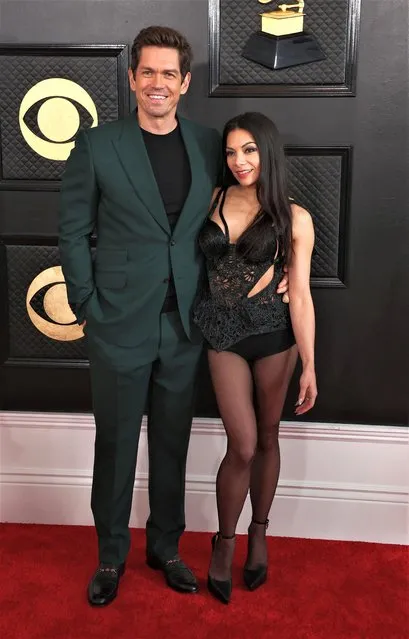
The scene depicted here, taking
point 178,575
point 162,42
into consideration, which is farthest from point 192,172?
point 178,575

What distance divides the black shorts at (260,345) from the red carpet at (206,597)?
863mm

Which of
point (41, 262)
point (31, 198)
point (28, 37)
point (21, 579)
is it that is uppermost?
point (28, 37)

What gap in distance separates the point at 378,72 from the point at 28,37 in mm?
1297

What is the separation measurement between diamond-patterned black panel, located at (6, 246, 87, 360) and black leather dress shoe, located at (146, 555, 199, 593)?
2.85 ft

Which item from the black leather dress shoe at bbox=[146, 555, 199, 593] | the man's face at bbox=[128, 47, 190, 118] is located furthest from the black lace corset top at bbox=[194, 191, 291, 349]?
the black leather dress shoe at bbox=[146, 555, 199, 593]

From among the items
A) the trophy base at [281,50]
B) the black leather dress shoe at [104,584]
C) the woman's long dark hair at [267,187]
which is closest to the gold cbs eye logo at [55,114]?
the trophy base at [281,50]

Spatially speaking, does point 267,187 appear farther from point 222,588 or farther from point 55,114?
point 222,588

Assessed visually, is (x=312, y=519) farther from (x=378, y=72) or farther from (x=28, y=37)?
(x=28, y=37)

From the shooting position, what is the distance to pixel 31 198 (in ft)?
8.88

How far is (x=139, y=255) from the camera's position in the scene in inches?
86.9

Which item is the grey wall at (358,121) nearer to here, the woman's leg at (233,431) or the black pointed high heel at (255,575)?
the woman's leg at (233,431)

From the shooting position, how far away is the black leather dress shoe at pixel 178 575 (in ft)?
7.97

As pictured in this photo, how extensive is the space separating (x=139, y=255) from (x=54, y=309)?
0.74 metres

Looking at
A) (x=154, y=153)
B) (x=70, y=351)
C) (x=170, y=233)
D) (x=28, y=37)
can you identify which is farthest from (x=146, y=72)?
(x=70, y=351)
